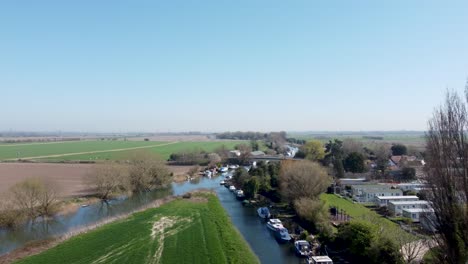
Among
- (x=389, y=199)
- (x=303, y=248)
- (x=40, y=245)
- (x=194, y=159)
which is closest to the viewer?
(x=303, y=248)

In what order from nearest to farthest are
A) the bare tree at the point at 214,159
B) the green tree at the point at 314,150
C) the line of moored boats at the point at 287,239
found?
the line of moored boats at the point at 287,239, the green tree at the point at 314,150, the bare tree at the point at 214,159

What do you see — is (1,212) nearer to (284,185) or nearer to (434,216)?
(284,185)

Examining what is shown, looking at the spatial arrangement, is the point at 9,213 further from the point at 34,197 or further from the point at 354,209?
the point at 354,209

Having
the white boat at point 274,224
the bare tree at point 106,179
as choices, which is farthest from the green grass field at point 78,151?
the white boat at point 274,224

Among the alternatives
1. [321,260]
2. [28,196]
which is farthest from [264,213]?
[28,196]

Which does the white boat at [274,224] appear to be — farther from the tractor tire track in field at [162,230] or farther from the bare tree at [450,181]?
the bare tree at [450,181]

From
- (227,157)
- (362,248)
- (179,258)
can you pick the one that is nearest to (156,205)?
(179,258)
